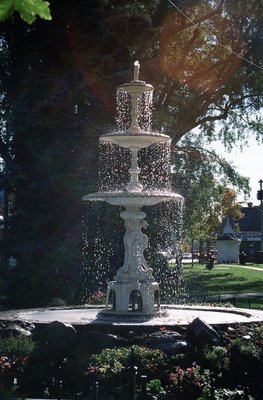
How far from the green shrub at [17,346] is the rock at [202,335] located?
7.56 feet

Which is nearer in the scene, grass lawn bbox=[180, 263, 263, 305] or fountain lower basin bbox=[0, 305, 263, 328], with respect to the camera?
fountain lower basin bbox=[0, 305, 263, 328]

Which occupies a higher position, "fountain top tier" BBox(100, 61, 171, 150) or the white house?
"fountain top tier" BBox(100, 61, 171, 150)

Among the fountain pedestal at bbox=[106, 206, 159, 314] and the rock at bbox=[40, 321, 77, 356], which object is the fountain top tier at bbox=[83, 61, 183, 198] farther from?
the rock at bbox=[40, 321, 77, 356]

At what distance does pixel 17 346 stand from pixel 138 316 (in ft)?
11.6

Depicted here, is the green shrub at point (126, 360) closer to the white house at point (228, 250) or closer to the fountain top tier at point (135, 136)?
the fountain top tier at point (135, 136)

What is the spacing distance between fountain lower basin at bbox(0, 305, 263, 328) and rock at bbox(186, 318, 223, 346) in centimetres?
137

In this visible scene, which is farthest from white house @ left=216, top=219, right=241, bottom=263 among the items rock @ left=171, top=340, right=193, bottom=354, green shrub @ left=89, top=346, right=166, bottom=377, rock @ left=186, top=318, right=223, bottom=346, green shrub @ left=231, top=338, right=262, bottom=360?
green shrub @ left=89, top=346, right=166, bottom=377

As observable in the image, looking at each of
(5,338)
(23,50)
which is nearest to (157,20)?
(23,50)

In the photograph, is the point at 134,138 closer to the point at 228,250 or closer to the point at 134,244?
the point at 134,244

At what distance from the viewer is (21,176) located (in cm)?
2495

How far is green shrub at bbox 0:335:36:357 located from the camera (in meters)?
11.0

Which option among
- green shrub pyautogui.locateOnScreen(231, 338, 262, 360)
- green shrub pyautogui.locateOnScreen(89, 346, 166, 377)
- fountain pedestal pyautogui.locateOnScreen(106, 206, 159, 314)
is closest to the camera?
green shrub pyautogui.locateOnScreen(89, 346, 166, 377)

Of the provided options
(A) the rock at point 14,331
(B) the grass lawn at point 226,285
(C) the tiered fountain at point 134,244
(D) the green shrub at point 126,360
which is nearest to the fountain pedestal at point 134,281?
(C) the tiered fountain at point 134,244

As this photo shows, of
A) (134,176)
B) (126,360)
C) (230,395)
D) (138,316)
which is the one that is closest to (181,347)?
(126,360)
